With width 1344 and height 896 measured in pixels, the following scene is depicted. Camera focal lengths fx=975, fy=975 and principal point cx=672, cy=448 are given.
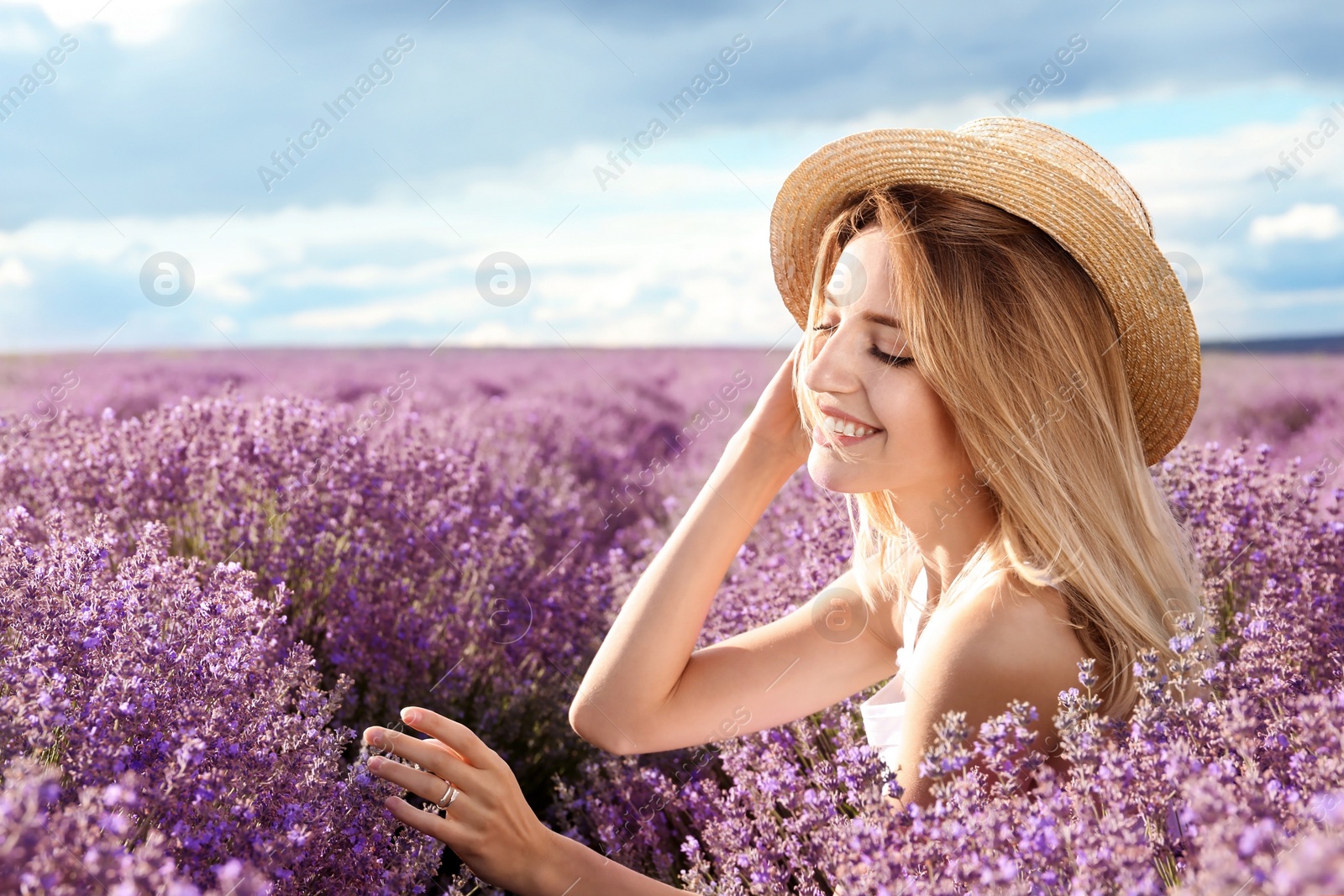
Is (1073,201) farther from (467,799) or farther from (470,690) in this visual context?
(470,690)

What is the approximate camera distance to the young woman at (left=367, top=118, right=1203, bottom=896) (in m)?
1.69

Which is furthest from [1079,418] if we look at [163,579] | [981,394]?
[163,579]

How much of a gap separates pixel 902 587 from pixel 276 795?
4.72 feet

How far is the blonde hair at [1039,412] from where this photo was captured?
1.80 m

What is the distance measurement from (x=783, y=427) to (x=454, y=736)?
1051 mm

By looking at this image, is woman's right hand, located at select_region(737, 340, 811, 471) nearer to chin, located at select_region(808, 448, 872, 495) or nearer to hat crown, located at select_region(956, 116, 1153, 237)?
chin, located at select_region(808, 448, 872, 495)

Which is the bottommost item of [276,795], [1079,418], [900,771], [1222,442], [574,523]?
[1222,442]

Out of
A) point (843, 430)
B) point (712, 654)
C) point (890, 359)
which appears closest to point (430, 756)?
point (712, 654)

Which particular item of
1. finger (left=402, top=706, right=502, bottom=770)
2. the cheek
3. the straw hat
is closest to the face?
the cheek

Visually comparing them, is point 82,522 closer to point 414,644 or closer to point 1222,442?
point 414,644

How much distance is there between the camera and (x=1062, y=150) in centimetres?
197

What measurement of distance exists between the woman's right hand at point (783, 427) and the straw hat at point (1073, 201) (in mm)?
406

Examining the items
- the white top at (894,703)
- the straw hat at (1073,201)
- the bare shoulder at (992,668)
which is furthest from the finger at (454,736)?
the straw hat at (1073,201)

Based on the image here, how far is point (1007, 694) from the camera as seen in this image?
167cm
